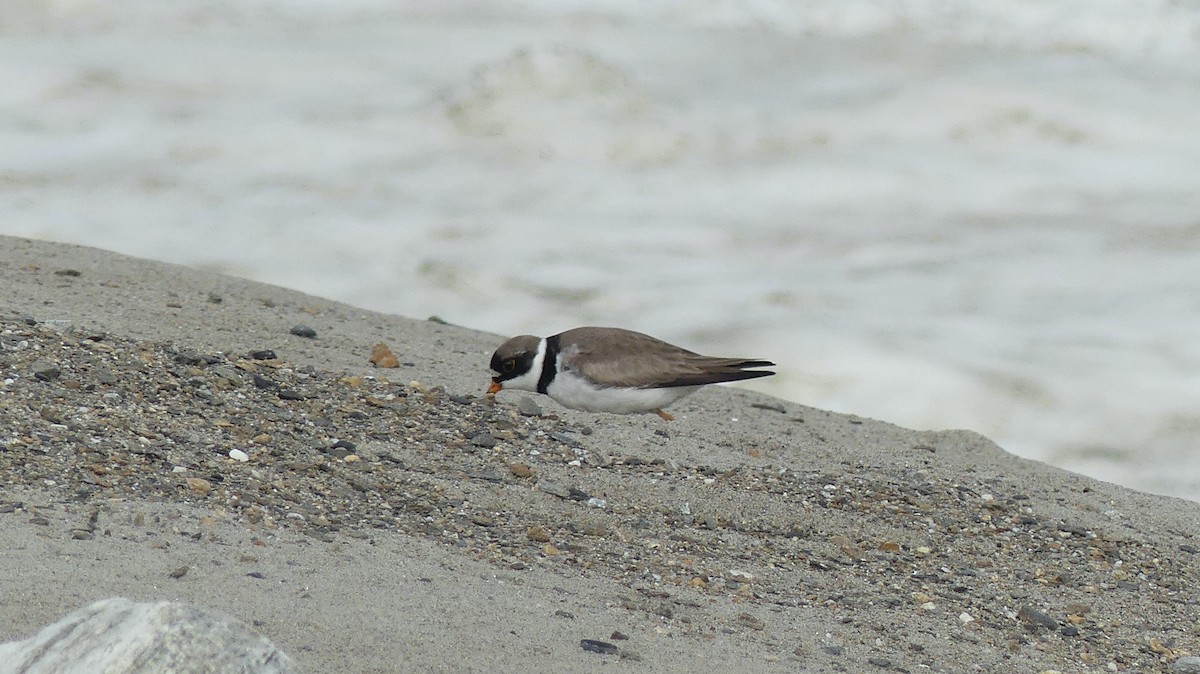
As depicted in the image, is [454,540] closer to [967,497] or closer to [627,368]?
[627,368]

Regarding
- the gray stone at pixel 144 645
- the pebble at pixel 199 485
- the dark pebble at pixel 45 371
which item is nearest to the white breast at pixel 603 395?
the pebble at pixel 199 485

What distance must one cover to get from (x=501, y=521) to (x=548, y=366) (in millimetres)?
1007

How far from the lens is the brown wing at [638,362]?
5223mm

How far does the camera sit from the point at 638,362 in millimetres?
5250

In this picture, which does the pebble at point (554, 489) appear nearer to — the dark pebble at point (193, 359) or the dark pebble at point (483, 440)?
the dark pebble at point (483, 440)

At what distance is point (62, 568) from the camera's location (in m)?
3.31

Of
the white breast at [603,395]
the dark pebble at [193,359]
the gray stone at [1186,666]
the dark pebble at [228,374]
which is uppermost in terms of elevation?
the white breast at [603,395]

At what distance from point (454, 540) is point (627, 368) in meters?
1.30

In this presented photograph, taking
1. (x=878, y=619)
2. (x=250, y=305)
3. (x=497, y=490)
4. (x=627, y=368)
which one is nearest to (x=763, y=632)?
(x=878, y=619)

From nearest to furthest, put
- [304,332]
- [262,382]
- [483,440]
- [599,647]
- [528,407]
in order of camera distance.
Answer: [599,647]
[483,440]
[262,382]
[528,407]
[304,332]

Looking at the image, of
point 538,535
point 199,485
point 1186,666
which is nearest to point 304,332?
point 199,485

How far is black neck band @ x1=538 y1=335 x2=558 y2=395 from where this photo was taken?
5.23m

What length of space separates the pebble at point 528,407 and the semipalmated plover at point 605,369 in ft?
0.38

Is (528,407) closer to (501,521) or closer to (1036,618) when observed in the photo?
(501,521)
